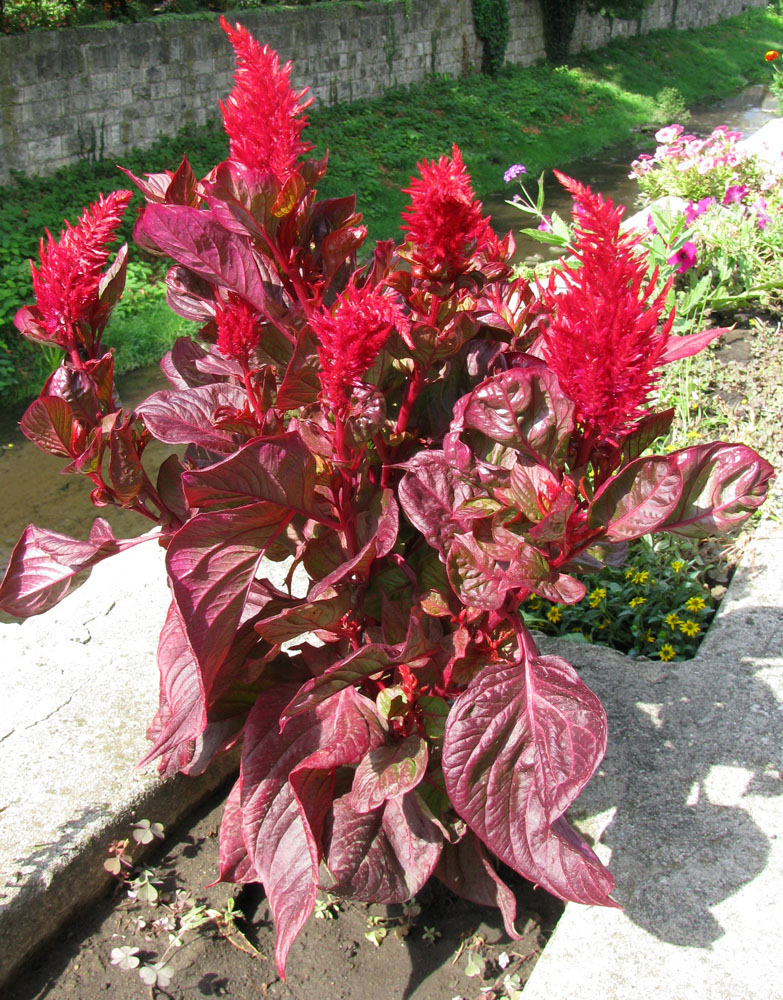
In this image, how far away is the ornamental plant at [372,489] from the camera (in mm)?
1146

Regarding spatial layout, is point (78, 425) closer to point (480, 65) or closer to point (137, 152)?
point (137, 152)

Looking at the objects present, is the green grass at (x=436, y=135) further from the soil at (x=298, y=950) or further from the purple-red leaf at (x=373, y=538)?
the purple-red leaf at (x=373, y=538)

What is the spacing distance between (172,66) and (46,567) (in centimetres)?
1093

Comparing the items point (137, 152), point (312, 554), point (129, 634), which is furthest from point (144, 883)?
point (137, 152)

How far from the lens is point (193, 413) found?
1374 millimetres

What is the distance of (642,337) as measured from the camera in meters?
0.98

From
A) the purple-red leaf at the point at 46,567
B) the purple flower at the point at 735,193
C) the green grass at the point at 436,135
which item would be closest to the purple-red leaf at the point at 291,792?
the purple-red leaf at the point at 46,567

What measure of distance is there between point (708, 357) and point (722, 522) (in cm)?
294

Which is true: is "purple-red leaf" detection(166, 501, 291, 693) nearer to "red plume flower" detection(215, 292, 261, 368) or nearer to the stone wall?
"red plume flower" detection(215, 292, 261, 368)

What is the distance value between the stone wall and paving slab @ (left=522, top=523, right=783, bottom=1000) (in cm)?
870

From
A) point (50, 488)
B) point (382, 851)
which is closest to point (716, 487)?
point (382, 851)

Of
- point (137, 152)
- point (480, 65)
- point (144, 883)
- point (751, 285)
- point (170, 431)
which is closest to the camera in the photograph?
point (170, 431)

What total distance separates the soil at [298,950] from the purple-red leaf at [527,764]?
48cm

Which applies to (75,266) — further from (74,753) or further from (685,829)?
(685,829)
